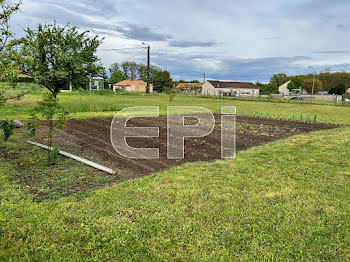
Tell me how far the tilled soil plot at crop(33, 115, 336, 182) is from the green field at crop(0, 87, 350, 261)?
447mm

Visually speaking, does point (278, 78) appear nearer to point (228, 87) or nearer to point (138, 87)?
point (228, 87)

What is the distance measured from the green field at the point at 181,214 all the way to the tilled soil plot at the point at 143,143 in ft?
1.47

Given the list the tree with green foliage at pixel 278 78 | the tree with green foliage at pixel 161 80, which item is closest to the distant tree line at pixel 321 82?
the tree with green foliage at pixel 278 78

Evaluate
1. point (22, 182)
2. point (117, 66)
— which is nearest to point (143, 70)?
point (117, 66)

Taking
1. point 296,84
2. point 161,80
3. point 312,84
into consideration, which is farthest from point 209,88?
point 312,84

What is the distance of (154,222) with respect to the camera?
2.61 meters

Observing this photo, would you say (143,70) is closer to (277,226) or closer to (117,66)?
(117,66)

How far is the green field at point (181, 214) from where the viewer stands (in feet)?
7.25

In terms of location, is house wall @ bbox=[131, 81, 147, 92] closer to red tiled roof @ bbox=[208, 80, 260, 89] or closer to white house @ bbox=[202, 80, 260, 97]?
white house @ bbox=[202, 80, 260, 97]

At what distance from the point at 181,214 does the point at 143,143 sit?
3443 millimetres

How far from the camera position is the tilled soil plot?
4.52 meters

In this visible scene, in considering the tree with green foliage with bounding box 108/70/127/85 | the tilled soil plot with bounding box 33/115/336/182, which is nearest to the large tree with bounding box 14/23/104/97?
the tilled soil plot with bounding box 33/115/336/182

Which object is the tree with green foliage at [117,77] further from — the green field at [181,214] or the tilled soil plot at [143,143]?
the green field at [181,214]

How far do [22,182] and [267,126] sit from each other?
8.05 m
